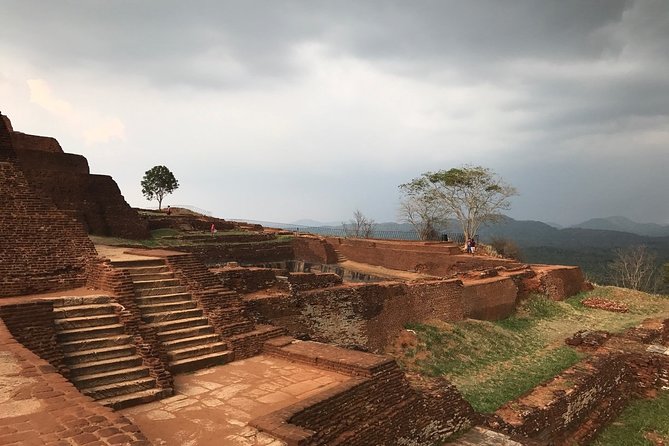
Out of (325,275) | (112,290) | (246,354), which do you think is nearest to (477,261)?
(325,275)

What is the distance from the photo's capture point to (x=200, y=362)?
6676 mm

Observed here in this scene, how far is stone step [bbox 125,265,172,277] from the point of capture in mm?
7707

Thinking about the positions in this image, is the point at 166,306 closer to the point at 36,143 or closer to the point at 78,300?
the point at 78,300

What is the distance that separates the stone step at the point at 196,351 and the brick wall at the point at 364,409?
805 millimetres

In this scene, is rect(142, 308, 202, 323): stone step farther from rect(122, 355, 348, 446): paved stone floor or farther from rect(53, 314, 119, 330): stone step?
rect(122, 355, 348, 446): paved stone floor

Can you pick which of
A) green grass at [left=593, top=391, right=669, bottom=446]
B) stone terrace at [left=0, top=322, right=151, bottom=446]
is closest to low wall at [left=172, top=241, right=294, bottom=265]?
stone terrace at [left=0, top=322, right=151, bottom=446]

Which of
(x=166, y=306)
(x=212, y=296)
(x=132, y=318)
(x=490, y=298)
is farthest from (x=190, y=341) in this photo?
(x=490, y=298)

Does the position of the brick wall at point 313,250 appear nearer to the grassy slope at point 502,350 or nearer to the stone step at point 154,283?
the grassy slope at point 502,350

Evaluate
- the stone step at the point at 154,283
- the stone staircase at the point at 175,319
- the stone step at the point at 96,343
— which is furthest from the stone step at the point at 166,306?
the stone step at the point at 96,343

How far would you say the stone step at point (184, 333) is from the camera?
6.86m

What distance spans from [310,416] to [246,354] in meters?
2.57

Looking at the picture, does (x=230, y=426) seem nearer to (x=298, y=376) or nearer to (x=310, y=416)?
(x=310, y=416)

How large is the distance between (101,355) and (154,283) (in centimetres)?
188

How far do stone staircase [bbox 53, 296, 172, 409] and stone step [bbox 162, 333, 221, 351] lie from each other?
1.97 feet
